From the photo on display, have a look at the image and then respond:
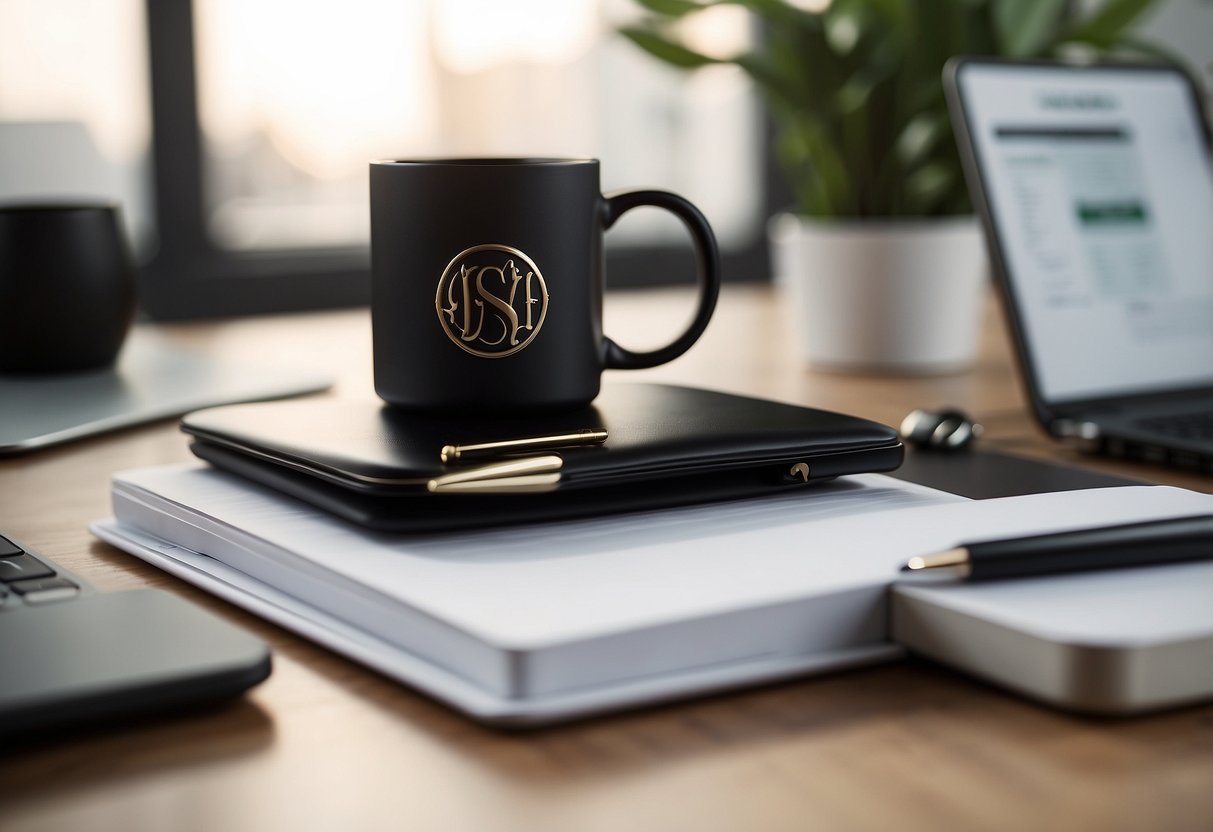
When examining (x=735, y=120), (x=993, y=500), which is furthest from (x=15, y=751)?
(x=735, y=120)

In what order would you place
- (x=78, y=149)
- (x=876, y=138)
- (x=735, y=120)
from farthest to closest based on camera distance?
(x=735, y=120), (x=78, y=149), (x=876, y=138)

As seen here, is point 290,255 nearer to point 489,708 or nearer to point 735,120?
point 735,120

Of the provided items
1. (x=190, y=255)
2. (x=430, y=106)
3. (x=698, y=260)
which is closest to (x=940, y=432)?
(x=698, y=260)

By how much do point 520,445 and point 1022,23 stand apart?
732mm

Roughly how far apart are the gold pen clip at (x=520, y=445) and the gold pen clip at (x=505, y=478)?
0.01 meters

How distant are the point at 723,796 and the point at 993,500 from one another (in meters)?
0.24

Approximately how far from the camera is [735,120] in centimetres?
276

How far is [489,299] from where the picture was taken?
0.52 m

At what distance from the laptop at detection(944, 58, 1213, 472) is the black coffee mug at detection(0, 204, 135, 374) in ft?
1.84

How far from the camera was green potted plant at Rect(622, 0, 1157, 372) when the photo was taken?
3.39 ft

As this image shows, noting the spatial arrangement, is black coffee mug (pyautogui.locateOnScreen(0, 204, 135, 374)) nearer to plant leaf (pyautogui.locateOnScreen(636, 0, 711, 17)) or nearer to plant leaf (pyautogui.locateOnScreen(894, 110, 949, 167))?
plant leaf (pyautogui.locateOnScreen(636, 0, 711, 17))

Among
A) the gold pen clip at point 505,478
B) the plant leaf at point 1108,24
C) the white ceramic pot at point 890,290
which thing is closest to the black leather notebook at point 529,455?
the gold pen clip at point 505,478

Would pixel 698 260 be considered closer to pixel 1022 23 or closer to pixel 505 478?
pixel 505 478

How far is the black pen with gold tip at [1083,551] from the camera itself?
395 millimetres
